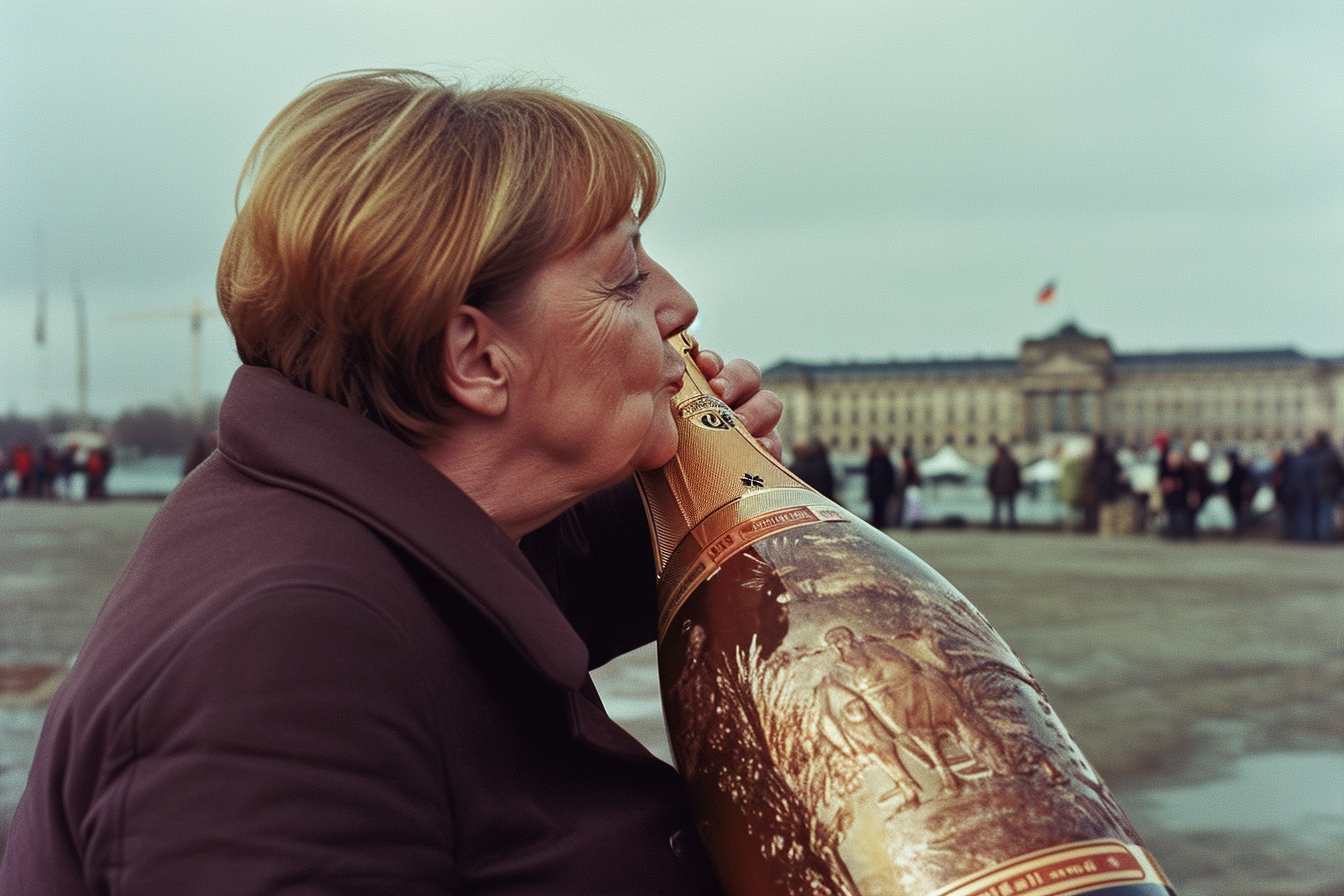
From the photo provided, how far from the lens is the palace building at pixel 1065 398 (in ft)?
374

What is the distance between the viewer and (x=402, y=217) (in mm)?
1101

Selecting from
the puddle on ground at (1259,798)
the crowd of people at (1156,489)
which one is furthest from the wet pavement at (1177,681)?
the crowd of people at (1156,489)

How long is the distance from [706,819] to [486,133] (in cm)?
69

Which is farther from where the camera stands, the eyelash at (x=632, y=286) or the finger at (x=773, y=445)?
the finger at (x=773, y=445)

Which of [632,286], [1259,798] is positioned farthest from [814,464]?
[632,286]

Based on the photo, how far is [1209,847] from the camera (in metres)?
4.45

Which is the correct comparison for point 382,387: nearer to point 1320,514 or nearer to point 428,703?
point 428,703

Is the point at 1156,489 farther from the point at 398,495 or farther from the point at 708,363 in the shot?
the point at 398,495

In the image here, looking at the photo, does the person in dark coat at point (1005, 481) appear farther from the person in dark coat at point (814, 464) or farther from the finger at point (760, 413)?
the finger at point (760, 413)

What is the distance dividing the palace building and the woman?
112996 mm

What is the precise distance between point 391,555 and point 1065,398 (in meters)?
123

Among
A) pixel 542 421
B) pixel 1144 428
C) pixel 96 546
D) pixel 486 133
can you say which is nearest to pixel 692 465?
pixel 542 421

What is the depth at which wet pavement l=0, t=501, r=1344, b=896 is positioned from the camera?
4.59 meters

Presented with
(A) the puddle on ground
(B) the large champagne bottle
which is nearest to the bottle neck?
(B) the large champagne bottle
